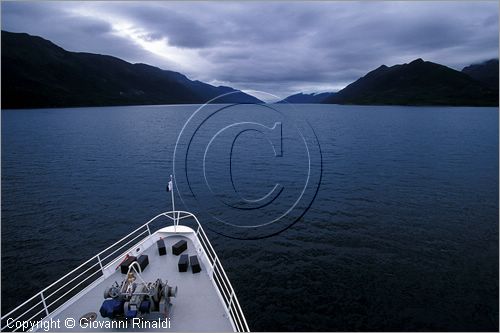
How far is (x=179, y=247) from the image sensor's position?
19047 mm

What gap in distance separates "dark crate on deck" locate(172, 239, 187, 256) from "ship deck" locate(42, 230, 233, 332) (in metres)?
0.62

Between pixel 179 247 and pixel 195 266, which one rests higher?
pixel 179 247

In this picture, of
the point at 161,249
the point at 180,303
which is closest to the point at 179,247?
the point at 161,249

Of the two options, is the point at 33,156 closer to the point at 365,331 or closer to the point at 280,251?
the point at 280,251

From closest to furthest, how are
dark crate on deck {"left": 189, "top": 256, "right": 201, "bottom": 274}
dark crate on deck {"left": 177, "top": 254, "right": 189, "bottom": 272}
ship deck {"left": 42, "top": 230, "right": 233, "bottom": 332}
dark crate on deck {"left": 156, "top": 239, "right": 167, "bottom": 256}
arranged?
ship deck {"left": 42, "top": 230, "right": 233, "bottom": 332} < dark crate on deck {"left": 177, "top": 254, "right": 189, "bottom": 272} < dark crate on deck {"left": 189, "top": 256, "right": 201, "bottom": 274} < dark crate on deck {"left": 156, "top": 239, "right": 167, "bottom": 256}

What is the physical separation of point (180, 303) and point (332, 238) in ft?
61.8

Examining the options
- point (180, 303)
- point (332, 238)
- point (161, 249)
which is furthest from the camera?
Answer: point (332, 238)

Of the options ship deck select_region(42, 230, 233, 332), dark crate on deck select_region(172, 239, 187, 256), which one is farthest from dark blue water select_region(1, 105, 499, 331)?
ship deck select_region(42, 230, 233, 332)

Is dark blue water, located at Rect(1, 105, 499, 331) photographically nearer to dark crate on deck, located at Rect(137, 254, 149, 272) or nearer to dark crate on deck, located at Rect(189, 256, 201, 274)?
dark crate on deck, located at Rect(189, 256, 201, 274)

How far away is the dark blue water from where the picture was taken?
20.1 m

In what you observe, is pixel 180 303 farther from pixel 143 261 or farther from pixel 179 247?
pixel 179 247

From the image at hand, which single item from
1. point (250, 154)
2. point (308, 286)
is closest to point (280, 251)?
point (308, 286)

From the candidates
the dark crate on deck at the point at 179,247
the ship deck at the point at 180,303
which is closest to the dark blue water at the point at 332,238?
the dark crate on deck at the point at 179,247

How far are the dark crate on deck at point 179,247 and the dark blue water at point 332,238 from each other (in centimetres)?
602
